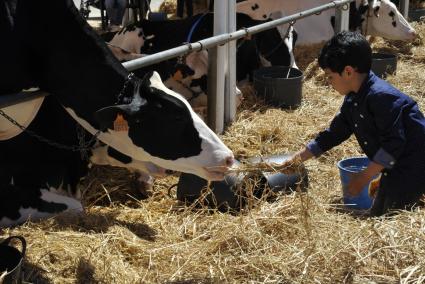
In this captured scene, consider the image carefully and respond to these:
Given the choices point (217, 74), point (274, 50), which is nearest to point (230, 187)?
point (217, 74)

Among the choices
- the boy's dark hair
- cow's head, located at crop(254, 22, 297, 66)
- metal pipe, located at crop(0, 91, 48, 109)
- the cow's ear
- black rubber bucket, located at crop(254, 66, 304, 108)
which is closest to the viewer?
metal pipe, located at crop(0, 91, 48, 109)

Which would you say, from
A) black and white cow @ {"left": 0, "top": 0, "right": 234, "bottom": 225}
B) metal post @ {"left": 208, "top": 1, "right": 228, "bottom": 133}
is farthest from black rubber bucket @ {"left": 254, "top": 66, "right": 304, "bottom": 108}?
black and white cow @ {"left": 0, "top": 0, "right": 234, "bottom": 225}

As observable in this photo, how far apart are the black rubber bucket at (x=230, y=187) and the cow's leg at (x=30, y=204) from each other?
0.68 meters

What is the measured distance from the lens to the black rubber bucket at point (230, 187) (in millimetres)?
4035

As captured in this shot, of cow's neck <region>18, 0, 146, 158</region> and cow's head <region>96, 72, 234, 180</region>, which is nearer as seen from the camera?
cow's head <region>96, 72, 234, 180</region>

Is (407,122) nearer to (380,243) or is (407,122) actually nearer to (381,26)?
(380,243)

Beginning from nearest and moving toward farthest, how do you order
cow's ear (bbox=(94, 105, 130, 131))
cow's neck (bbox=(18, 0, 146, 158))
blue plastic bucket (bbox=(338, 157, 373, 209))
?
cow's ear (bbox=(94, 105, 130, 131)) → cow's neck (bbox=(18, 0, 146, 158)) → blue plastic bucket (bbox=(338, 157, 373, 209))

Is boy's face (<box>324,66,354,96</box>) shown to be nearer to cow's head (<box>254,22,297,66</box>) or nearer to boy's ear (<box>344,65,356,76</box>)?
boy's ear (<box>344,65,356,76</box>)

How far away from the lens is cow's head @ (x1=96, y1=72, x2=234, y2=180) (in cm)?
351

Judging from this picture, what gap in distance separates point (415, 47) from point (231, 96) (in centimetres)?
507

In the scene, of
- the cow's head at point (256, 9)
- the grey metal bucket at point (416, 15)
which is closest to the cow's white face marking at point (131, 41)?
the cow's head at point (256, 9)

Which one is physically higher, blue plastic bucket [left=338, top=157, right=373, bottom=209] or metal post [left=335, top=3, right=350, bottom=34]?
metal post [left=335, top=3, right=350, bottom=34]

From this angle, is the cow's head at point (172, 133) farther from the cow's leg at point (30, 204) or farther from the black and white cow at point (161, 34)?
the black and white cow at point (161, 34)

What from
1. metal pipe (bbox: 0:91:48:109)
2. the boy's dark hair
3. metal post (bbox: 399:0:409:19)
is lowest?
metal post (bbox: 399:0:409:19)
